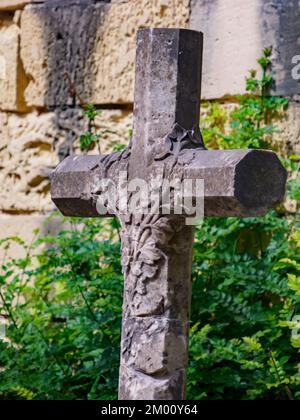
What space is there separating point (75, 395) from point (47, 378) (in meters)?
0.17

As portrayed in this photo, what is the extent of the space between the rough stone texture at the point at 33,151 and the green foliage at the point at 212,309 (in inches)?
23.0

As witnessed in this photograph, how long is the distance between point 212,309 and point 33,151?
1.82m

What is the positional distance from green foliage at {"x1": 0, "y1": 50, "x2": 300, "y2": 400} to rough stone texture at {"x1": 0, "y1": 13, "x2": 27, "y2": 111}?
3.25 feet

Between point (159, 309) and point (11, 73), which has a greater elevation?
point (11, 73)

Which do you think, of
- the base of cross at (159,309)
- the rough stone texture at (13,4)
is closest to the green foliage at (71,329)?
the base of cross at (159,309)

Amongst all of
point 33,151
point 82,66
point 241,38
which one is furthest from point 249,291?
point 33,151

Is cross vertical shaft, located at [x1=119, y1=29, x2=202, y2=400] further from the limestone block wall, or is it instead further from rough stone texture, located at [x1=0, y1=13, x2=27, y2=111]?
rough stone texture, located at [x1=0, y1=13, x2=27, y2=111]

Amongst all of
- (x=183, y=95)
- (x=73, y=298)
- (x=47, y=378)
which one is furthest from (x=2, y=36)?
(x=183, y=95)

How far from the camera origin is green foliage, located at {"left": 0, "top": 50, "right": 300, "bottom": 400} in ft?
14.2

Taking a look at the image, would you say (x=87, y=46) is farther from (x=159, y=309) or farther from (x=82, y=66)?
(x=159, y=309)

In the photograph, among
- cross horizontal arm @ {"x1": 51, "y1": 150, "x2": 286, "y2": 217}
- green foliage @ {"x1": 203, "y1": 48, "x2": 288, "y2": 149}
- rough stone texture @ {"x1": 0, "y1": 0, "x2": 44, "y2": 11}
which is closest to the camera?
cross horizontal arm @ {"x1": 51, "y1": 150, "x2": 286, "y2": 217}

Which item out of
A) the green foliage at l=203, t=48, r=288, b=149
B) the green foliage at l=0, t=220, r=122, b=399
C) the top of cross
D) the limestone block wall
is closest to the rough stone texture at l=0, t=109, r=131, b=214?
the limestone block wall

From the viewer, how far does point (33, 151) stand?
5.91 metres
